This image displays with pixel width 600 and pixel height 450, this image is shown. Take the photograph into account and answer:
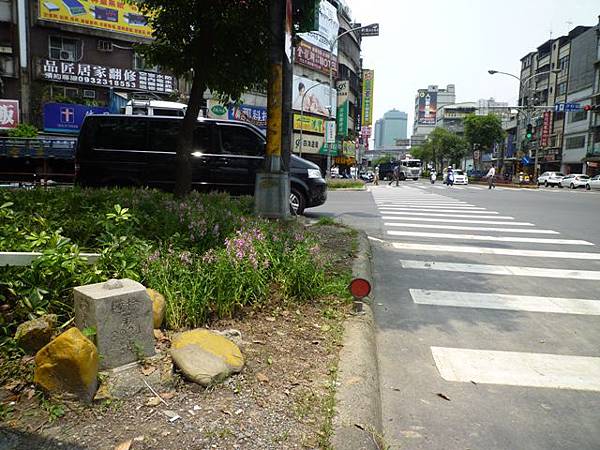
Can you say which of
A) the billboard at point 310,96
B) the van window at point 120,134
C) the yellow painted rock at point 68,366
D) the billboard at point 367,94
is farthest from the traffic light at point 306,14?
the billboard at point 367,94

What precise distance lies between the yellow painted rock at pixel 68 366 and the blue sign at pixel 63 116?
2431 centimetres

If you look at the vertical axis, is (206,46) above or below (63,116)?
below

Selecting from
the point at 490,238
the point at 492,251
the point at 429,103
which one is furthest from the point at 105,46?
the point at 429,103

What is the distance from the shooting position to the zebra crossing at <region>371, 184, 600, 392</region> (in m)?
3.45

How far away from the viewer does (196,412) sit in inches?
94.3

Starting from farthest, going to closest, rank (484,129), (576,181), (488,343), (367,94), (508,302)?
(367,94)
(484,129)
(576,181)
(508,302)
(488,343)

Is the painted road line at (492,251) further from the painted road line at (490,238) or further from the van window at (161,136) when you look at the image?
the van window at (161,136)

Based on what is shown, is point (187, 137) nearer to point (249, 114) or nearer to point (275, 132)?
point (275, 132)

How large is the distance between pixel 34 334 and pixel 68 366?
489mm

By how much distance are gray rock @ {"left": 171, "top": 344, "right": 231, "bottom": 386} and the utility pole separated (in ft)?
→ 10.4

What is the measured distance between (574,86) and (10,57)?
189ft

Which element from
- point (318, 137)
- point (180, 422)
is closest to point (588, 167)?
point (318, 137)

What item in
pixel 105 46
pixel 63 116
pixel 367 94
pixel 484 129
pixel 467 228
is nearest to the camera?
pixel 467 228

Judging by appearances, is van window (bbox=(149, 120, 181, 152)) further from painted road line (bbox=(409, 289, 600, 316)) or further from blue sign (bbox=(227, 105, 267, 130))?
blue sign (bbox=(227, 105, 267, 130))
